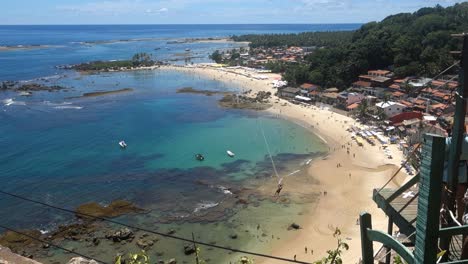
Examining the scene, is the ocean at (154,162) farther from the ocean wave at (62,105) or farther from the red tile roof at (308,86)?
the red tile roof at (308,86)

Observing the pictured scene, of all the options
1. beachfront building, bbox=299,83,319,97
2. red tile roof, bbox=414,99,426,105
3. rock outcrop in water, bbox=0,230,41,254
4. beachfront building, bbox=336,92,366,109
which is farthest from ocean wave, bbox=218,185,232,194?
beachfront building, bbox=299,83,319,97

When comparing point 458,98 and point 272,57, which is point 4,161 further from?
point 272,57

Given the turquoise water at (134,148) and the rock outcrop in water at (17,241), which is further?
the turquoise water at (134,148)

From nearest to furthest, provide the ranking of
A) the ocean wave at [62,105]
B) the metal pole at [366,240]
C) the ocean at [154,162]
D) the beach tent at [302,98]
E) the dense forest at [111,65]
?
the metal pole at [366,240] → the ocean at [154,162] → the beach tent at [302,98] → the ocean wave at [62,105] → the dense forest at [111,65]

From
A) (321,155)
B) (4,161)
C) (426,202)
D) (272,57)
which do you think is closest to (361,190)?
(321,155)

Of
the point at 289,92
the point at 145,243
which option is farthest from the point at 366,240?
the point at 289,92

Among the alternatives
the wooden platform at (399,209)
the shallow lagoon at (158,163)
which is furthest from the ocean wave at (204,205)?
the wooden platform at (399,209)
